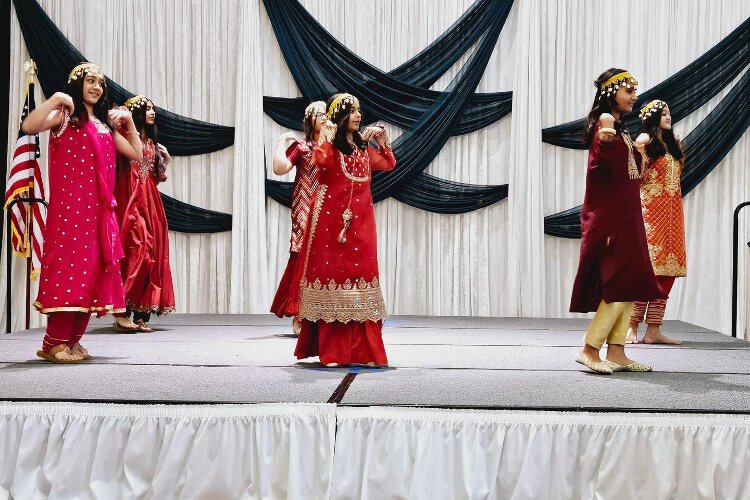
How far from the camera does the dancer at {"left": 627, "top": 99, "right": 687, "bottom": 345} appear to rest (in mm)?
4938

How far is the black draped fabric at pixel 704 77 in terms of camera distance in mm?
6898

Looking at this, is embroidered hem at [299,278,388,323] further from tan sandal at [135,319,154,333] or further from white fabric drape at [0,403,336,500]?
tan sandal at [135,319,154,333]

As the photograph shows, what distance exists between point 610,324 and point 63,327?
2.52 meters

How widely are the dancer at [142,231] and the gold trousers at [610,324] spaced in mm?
2859

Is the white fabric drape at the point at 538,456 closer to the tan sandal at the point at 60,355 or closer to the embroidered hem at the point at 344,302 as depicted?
the embroidered hem at the point at 344,302

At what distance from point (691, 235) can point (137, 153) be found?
4.76 m

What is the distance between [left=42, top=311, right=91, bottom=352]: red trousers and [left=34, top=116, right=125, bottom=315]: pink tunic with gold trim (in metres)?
0.13

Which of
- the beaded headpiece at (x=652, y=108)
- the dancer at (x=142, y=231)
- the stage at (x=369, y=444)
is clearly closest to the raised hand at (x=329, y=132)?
the stage at (x=369, y=444)

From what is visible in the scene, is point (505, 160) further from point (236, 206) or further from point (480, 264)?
point (236, 206)

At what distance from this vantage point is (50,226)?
153 inches

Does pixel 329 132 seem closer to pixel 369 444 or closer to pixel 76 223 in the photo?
pixel 76 223

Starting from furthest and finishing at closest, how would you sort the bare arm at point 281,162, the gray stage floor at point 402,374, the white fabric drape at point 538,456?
the bare arm at point 281,162, the gray stage floor at point 402,374, the white fabric drape at point 538,456

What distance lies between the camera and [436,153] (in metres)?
7.02

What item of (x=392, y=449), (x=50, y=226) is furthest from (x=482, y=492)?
(x=50, y=226)
